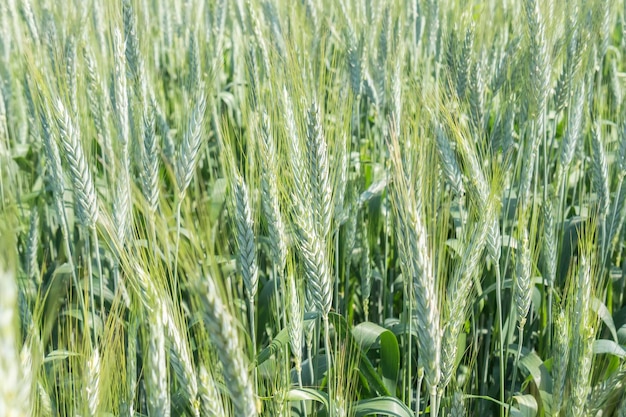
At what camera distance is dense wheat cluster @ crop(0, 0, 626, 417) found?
118 cm

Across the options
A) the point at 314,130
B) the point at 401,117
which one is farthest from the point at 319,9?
the point at 314,130

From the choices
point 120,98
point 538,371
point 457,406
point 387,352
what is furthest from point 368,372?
point 120,98

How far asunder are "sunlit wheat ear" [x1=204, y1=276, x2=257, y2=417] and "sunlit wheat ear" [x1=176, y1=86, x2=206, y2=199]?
0.72m

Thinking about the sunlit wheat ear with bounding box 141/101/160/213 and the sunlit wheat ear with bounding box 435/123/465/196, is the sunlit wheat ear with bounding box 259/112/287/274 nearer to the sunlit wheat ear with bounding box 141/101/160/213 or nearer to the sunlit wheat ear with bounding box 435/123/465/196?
the sunlit wheat ear with bounding box 141/101/160/213

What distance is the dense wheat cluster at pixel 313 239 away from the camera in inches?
46.6

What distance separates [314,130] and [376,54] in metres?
1.33

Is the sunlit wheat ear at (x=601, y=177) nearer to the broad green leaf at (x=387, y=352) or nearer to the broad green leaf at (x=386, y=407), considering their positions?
the broad green leaf at (x=387, y=352)

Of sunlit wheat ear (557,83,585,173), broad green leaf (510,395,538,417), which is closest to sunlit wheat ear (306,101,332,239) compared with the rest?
broad green leaf (510,395,538,417)

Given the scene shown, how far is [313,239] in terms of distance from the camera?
1.38 m

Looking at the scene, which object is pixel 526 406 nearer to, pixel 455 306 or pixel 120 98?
pixel 455 306

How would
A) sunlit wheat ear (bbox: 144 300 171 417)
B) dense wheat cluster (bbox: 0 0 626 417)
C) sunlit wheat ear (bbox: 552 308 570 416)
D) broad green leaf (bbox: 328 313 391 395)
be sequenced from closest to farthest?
sunlit wheat ear (bbox: 144 300 171 417) → dense wheat cluster (bbox: 0 0 626 417) → sunlit wheat ear (bbox: 552 308 570 416) → broad green leaf (bbox: 328 313 391 395)

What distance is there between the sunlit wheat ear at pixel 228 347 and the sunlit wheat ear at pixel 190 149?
2.35 ft

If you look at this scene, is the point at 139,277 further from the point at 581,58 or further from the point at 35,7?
the point at 35,7

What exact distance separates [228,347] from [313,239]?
1.46ft
